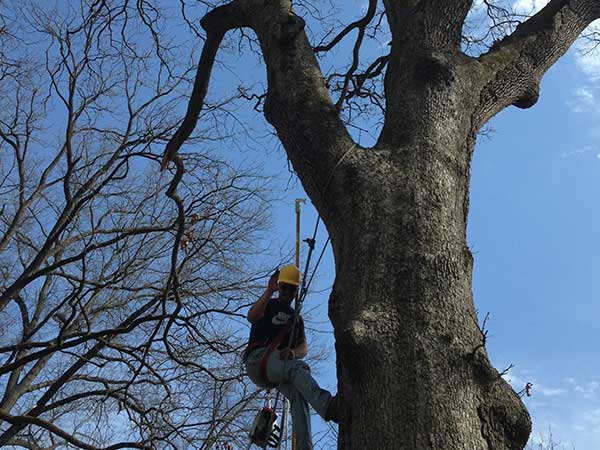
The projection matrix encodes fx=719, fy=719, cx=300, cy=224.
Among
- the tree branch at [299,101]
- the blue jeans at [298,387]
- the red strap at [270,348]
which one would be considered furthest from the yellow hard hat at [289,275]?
the tree branch at [299,101]

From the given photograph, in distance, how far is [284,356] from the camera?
4152 millimetres

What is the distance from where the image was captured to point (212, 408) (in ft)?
27.3

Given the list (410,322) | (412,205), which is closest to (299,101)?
(412,205)

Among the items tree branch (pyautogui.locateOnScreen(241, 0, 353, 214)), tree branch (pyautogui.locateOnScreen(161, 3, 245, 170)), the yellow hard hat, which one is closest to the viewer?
tree branch (pyautogui.locateOnScreen(241, 0, 353, 214))

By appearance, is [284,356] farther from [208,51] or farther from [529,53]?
[529,53]

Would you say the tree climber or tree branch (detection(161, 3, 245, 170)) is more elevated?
tree branch (detection(161, 3, 245, 170))

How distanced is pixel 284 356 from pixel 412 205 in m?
1.62

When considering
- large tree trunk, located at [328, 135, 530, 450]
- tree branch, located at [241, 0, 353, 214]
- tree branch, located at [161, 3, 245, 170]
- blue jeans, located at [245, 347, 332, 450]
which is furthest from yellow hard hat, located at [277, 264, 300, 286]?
large tree trunk, located at [328, 135, 530, 450]

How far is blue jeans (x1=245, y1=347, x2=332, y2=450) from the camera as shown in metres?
3.77

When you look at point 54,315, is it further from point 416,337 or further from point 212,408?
point 416,337

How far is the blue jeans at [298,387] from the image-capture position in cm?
377

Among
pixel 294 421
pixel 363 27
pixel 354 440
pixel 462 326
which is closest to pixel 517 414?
pixel 462 326

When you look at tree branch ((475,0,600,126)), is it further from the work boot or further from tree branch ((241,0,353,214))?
the work boot

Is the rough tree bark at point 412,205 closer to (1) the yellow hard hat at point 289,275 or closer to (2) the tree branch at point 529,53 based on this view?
(2) the tree branch at point 529,53
